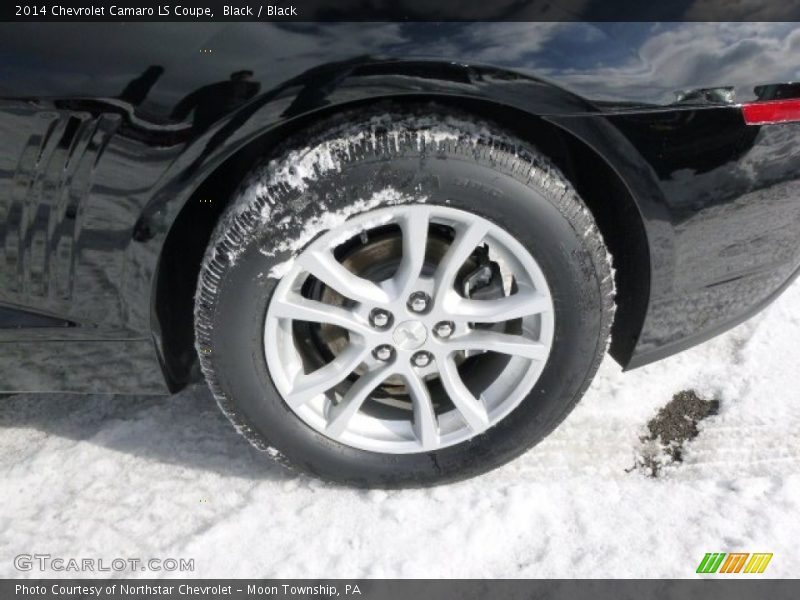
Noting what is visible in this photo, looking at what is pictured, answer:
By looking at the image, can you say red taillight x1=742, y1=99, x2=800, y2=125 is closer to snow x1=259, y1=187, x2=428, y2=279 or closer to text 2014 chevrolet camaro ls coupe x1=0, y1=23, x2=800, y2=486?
text 2014 chevrolet camaro ls coupe x1=0, y1=23, x2=800, y2=486

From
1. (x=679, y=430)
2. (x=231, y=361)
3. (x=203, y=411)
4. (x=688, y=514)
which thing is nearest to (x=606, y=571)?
(x=688, y=514)

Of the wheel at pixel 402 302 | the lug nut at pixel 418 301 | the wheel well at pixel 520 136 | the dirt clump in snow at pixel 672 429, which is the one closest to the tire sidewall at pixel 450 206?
the wheel at pixel 402 302

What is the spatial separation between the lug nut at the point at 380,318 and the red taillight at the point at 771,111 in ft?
3.15

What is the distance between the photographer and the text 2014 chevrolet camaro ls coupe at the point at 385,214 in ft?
5.54

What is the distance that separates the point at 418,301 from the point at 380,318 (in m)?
0.11

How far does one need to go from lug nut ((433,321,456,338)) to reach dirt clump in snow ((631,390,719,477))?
0.76m

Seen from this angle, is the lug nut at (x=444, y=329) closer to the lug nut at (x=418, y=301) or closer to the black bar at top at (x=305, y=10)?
the lug nut at (x=418, y=301)

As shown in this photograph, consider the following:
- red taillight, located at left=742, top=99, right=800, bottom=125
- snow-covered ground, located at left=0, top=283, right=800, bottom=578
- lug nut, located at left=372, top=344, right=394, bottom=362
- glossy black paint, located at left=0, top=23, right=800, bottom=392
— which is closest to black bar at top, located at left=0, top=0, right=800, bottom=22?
glossy black paint, located at left=0, top=23, right=800, bottom=392

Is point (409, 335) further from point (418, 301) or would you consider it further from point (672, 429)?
point (672, 429)

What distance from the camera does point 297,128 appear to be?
1.86 meters

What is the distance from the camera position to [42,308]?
6.47 ft

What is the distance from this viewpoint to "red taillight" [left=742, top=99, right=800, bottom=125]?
179 cm
